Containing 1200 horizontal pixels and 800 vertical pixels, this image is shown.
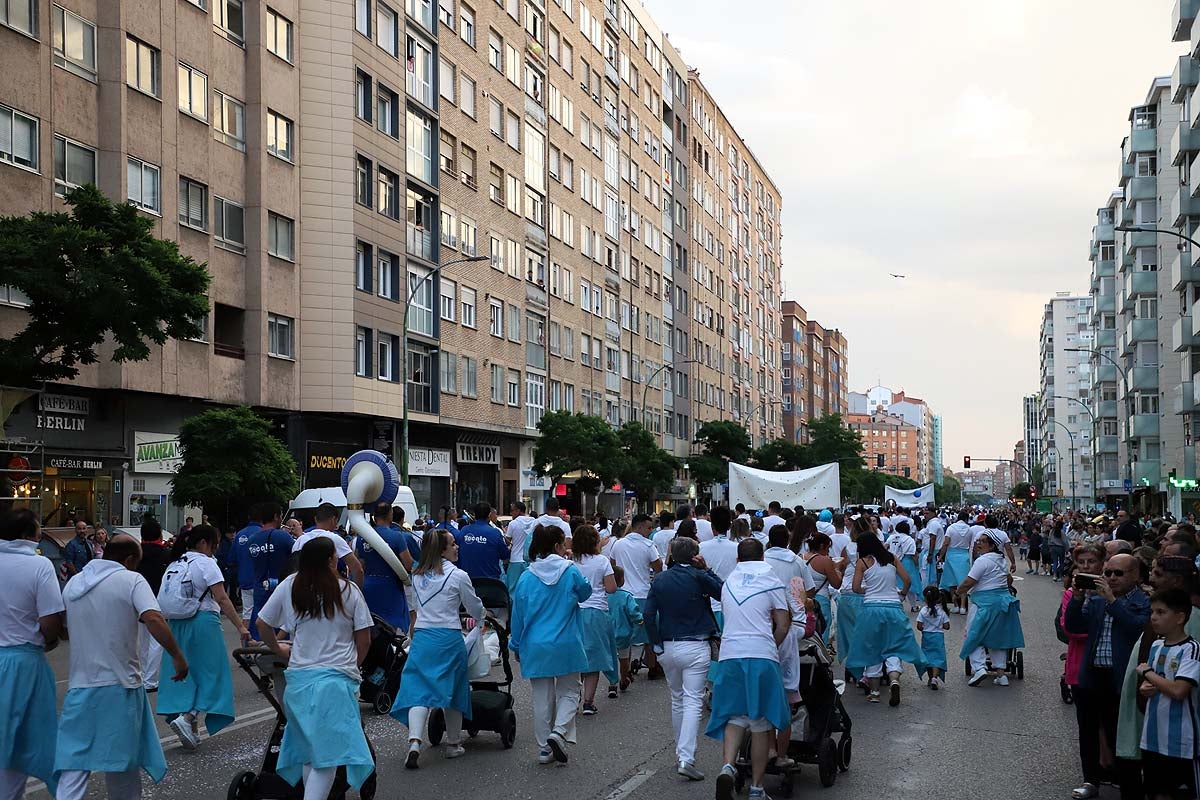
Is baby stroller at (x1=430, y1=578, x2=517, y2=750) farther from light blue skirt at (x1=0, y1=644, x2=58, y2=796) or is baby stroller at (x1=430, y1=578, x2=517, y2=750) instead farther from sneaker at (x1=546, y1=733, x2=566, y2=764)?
light blue skirt at (x1=0, y1=644, x2=58, y2=796)

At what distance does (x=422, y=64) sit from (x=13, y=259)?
28.6 metres

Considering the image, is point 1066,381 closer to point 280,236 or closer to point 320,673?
point 280,236

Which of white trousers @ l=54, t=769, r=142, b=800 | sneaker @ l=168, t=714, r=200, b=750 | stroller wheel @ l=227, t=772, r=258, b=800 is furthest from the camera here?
sneaker @ l=168, t=714, r=200, b=750

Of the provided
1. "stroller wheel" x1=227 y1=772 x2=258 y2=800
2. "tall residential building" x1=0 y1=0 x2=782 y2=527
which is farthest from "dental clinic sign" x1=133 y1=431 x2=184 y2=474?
"stroller wheel" x1=227 y1=772 x2=258 y2=800

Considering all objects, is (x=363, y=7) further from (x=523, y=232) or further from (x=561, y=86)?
(x=561, y=86)

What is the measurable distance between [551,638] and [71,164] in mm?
21553

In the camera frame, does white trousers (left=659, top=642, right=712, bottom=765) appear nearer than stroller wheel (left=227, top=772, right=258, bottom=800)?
No

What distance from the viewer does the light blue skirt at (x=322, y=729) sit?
732 cm

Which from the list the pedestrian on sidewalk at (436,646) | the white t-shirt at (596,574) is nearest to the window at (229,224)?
the white t-shirt at (596,574)

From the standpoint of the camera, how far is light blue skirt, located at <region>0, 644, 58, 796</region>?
281 inches

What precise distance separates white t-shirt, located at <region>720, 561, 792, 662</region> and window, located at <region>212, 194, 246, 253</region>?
2702cm

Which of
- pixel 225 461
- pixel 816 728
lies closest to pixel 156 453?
pixel 225 461

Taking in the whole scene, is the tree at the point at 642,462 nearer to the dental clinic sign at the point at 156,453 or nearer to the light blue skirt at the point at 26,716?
the dental clinic sign at the point at 156,453

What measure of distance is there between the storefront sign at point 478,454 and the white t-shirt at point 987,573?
34.4 meters
